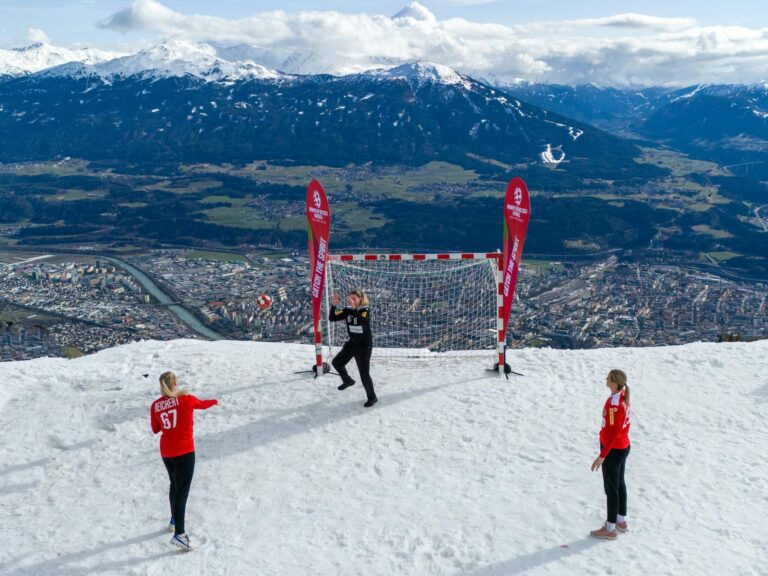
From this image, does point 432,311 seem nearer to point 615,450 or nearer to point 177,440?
point 615,450

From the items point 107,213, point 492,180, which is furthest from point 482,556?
point 492,180

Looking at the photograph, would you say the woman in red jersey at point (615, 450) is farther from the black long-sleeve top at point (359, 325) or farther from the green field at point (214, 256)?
the green field at point (214, 256)

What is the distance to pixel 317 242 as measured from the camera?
1410 cm

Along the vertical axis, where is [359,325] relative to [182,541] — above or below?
above

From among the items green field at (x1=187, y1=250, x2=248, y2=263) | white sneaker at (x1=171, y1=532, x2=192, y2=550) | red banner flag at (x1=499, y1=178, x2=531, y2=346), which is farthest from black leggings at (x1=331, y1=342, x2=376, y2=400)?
green field at (x1=187, y1=250, x2=248, y2=263)

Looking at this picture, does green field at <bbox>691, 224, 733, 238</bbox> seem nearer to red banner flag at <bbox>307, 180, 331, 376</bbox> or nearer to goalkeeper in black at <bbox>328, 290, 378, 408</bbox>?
red banner flag at <bbox>307, 180, 331, 376</bbox>

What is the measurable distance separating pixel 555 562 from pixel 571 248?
96.5m

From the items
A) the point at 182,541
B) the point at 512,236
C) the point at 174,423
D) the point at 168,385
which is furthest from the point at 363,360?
the point at 182,541

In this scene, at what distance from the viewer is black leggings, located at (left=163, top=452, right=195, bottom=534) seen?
8.04 meters

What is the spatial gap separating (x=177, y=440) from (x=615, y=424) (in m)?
5.51

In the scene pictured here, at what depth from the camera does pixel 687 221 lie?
117m

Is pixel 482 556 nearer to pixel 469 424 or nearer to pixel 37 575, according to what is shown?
pixel 469 424

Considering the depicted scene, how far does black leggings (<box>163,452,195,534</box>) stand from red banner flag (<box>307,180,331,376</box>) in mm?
5828

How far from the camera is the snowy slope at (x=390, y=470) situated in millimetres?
7965
